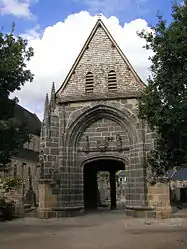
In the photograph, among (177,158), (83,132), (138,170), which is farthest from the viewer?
(83,132)

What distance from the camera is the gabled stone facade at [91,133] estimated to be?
1670cm

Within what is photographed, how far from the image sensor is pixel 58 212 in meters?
16.5

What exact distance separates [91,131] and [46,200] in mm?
4357

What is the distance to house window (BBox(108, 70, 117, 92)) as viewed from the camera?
18092 mm

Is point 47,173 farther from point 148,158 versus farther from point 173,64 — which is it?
point 173,64

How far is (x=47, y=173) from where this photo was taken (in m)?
16.9

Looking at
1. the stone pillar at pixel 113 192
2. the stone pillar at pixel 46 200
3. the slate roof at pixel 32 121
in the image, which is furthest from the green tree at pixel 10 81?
the slate roof at pixel 32 121

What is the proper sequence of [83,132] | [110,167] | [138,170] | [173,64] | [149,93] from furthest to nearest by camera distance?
[110,167] → [83,132] → [138,170] → [149,93] → [173,64]

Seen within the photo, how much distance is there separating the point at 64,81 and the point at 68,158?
14.5 feet

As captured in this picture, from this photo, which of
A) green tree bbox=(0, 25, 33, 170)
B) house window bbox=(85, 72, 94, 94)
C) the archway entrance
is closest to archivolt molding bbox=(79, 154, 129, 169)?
the archway entrance

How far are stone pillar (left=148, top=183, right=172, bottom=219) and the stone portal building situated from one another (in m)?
0.39

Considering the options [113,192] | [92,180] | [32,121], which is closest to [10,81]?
[92,180]

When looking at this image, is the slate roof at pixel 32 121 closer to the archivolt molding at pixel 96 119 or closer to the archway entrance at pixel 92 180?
the archway entrance at pixel 92 180

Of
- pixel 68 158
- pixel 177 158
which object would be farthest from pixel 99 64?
pixel 177 158
